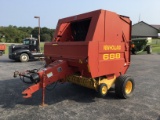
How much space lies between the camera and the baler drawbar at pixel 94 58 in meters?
5.62

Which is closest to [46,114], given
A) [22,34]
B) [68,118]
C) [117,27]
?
[68,118]

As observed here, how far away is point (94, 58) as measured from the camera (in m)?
5.67

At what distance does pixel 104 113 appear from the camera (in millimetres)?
5223

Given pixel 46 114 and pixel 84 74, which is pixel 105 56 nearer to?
pixel 84 74

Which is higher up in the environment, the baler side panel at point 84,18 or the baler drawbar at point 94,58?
the baler side panel at point 84,18

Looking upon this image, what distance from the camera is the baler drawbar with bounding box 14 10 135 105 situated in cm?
562

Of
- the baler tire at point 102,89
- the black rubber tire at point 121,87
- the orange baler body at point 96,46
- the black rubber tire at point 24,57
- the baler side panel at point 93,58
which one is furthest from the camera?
the black rubber tire at point 24,57

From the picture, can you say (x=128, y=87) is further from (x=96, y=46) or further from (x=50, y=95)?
(x=50, y=95)

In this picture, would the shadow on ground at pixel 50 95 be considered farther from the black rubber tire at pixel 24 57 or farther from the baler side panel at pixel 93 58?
the black rubber tire at pixel 24 57

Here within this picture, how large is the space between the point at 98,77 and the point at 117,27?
60.6 inches

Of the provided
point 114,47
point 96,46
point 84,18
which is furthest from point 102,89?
point 84,18

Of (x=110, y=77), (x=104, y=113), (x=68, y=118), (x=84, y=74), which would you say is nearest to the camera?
(x=68, y=118)

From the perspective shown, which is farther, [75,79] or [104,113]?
[75,79]

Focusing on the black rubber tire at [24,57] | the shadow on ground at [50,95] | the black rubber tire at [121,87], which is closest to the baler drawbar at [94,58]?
the black rubber tire at [121,87]
